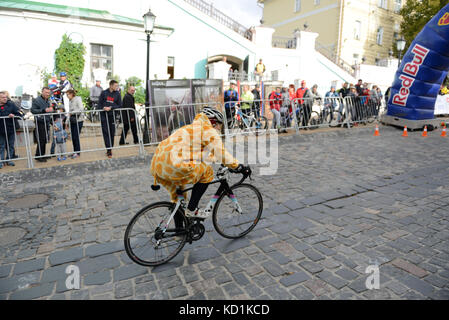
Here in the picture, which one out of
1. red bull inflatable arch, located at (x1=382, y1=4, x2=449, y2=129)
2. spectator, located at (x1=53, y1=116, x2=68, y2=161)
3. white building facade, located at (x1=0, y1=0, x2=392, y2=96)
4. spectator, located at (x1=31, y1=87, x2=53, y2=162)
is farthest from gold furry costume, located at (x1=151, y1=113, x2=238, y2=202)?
white building facade, located at (x1=0, y1=0, x2=392, y2=96)

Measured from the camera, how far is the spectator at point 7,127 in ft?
25.4

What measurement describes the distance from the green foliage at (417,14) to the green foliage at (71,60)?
29267mm

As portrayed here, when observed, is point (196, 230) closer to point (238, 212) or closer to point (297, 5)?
point (238, 212)

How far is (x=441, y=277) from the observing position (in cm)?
341

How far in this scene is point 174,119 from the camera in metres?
10.1

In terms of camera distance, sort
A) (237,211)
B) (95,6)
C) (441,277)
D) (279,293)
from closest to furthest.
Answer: (279,293) < (441,277) < (237,211) < (95,6)

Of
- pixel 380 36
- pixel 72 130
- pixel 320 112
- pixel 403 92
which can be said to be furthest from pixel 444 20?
pixel 380 36

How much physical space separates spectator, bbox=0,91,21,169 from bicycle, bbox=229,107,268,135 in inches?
Result: 255

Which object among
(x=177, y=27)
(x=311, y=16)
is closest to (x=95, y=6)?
(x=177, y=27)

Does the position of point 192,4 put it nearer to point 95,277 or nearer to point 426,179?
point 426,179

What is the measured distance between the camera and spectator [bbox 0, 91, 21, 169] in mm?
7746

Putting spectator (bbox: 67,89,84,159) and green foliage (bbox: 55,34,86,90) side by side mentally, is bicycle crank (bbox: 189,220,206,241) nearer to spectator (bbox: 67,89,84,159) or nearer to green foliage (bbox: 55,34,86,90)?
spectator (bbox: 67,89,84,159)

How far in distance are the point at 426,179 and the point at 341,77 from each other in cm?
2045

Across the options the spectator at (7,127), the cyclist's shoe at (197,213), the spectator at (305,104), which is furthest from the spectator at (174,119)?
the cyclist's shoe at (197,213)
